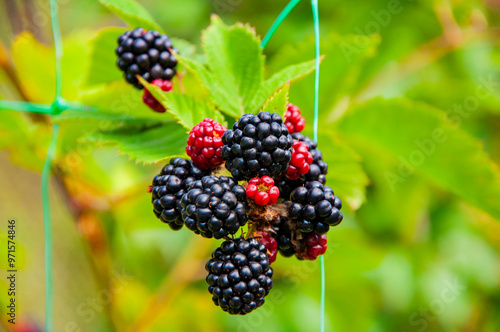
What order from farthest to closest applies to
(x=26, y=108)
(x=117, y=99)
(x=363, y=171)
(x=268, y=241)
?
1. (x=363, y=171)
2. (x=117, y=99)
3. (x=26, y=108)
4. (x=268, y=241)

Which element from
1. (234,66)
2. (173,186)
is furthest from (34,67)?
(173,186)

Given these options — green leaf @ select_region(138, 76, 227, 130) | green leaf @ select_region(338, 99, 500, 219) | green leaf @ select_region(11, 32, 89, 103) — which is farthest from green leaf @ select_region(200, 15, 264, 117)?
green leaf @ select_region(11, 32, 89, 103)

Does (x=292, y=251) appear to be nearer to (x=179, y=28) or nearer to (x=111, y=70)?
(x=111, y=70)

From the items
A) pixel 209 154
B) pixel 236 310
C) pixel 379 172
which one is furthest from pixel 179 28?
pixel 236 310

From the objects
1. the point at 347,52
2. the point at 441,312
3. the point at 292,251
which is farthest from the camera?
the point at 441,312

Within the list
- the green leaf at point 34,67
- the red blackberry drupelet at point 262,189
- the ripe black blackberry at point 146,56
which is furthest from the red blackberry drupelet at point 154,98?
the green leaf at point 34,67

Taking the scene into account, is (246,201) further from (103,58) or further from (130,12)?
(103,58)
